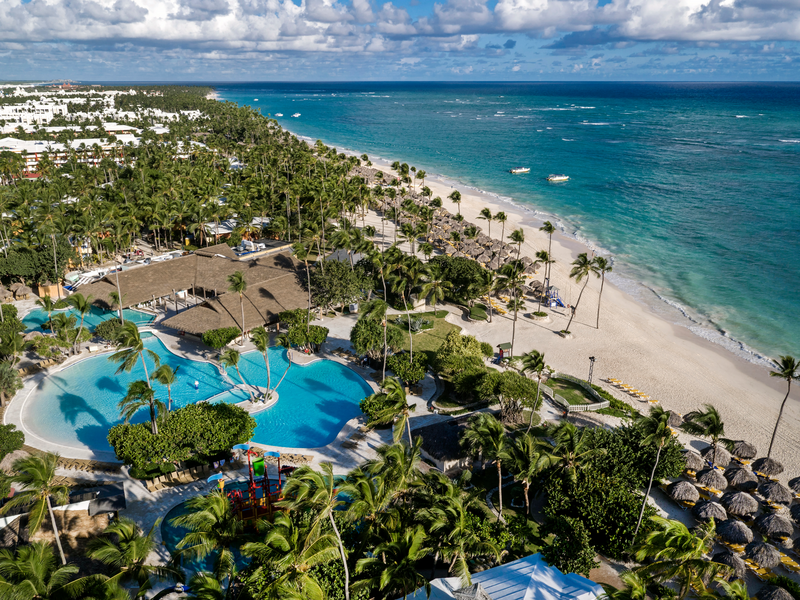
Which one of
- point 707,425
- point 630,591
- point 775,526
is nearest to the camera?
point 630,591

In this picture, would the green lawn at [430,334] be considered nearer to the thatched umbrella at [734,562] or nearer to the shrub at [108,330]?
the thatched umbrella at [734,562]

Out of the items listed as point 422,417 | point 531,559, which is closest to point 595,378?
point 422,417

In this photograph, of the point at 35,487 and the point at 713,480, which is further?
the point at 713,480

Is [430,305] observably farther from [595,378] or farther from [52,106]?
[52,106]

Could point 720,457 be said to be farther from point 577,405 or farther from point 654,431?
point 654,431

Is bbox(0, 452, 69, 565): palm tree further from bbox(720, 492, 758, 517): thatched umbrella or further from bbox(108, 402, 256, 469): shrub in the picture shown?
bbox(720, 492, 758, 517): thatched umbrella

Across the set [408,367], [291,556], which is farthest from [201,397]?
[291,556]
